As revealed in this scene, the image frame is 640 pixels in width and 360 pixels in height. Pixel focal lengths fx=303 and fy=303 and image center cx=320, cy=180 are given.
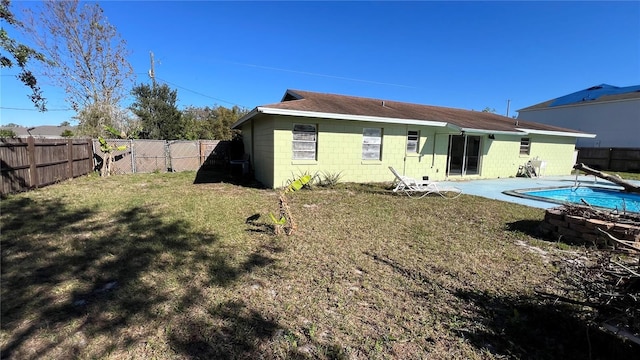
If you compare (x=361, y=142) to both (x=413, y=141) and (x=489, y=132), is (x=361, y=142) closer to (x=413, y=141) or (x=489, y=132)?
(x=413, y=141)

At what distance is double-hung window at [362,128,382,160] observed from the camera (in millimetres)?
12409

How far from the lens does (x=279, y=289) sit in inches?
143

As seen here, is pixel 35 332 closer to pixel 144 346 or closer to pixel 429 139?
pixel 144 346

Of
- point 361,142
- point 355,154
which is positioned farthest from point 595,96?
point 355,154

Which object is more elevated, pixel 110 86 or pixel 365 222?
pixel 110 86

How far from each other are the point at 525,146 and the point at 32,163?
845 inches

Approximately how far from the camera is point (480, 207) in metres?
8.38

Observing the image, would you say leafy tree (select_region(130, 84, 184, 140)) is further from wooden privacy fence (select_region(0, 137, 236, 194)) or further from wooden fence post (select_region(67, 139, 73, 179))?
wooden fence post (select_region(67, 139, 73, 179))

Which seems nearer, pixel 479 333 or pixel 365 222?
pixel 479 333

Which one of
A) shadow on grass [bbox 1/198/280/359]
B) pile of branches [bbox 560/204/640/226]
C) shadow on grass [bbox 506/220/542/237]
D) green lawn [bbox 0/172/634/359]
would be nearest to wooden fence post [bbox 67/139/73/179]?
green lawn [bbox 0/172/634/359]

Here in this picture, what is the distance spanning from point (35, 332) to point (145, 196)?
266 inches

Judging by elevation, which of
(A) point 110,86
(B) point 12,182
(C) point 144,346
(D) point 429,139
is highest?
(A) point 110,86

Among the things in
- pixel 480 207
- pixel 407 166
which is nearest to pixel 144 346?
pixel 480 207

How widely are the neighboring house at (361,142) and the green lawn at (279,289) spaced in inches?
185
